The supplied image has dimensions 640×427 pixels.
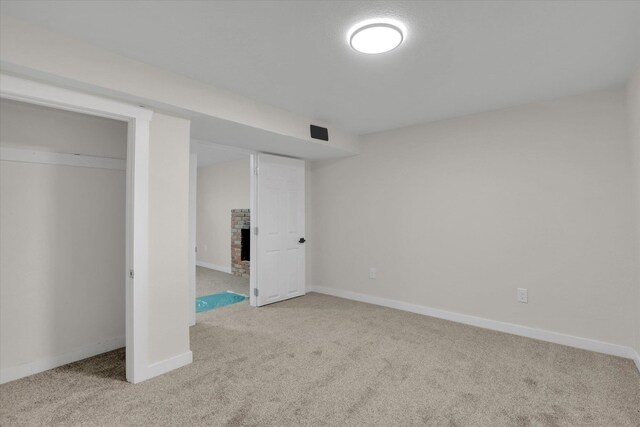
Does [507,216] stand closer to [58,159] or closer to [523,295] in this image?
[523,295]

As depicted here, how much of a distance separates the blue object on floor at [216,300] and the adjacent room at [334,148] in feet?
0.57

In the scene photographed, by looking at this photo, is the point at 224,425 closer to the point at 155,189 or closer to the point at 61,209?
the point at 155,189

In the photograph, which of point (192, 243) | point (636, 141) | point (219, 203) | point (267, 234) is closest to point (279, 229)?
point (267, 234)

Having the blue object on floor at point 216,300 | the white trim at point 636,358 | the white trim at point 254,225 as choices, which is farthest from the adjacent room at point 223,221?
the white trim at point 636,358

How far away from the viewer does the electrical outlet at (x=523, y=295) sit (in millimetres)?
3185

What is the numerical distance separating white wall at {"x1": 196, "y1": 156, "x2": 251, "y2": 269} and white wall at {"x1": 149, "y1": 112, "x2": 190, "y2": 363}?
12.6 ft

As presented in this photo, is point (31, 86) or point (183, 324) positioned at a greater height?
point (31, 86)

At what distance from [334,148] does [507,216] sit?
2.15 m

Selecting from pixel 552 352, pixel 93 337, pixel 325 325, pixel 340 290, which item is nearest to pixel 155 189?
pixel 93 337

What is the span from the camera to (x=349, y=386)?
225cm

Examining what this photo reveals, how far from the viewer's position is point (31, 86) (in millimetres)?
1940

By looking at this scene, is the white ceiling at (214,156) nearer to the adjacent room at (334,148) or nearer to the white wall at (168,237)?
the adjacent room at (334,148)

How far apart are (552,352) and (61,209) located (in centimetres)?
440

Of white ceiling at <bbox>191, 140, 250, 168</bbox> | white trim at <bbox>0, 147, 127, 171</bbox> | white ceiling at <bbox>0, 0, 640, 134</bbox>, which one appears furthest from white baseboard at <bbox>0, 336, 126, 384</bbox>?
white ceiling at <bbox>191, 140, 250, 168</bbox>
